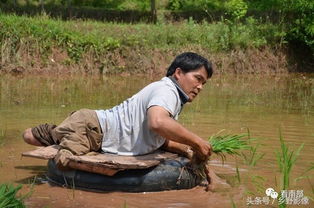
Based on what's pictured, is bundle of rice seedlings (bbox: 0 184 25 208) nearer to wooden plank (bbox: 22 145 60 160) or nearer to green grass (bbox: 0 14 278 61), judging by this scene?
wooden plank (bbox: 22 145 60 160)

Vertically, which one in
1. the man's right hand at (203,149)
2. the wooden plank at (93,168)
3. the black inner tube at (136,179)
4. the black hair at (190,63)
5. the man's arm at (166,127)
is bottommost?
the black inner tube at (136,179)

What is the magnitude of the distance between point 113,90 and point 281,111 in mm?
4501

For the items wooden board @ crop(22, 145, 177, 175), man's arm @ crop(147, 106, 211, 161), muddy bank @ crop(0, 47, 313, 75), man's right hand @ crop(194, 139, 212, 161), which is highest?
man's arm @ crop(147, 106, 211, 161)

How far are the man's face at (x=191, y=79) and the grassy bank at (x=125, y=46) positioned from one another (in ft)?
39.0

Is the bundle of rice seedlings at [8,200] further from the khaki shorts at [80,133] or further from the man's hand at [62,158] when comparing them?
the khaki shorts at [80,133]

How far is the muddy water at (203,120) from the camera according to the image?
5.52 meters

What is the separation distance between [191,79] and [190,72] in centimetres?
7

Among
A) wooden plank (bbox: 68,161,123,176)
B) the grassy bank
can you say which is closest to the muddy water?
wooden plank (bbox: 68,161,123,176)

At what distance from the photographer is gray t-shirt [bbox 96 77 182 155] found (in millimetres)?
5684

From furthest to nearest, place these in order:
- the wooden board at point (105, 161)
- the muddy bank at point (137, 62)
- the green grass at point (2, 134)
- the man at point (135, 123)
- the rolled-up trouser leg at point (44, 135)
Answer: the muddy bank at point (137, 62)
the green grass at point (2, 134)
the rolled-up trouser leg at point (44, 135)
the man at point (135, 123)
the wooden board at point (105, 161)

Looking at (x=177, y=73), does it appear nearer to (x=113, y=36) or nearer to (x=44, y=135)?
(x=44, y=135)

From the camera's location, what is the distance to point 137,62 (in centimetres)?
1820

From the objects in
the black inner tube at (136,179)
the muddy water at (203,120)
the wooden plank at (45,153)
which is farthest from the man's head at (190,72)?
the wooden plank at (45,153)

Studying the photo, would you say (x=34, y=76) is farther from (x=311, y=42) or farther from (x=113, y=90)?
(x=311, y=42)
